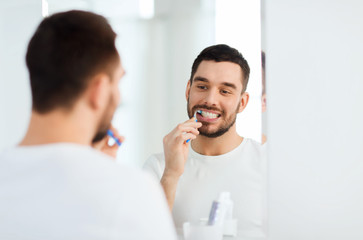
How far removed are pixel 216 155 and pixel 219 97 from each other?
18cm

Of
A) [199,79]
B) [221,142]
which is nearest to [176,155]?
[221,142]

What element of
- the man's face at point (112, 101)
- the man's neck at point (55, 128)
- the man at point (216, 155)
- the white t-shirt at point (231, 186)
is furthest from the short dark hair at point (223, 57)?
the man's neck at point (55, 128)

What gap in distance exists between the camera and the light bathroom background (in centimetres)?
132

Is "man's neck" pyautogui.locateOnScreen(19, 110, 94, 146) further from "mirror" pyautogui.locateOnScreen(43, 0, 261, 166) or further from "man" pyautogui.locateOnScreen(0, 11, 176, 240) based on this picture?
"mirror" pyautogui.locateOnScreen(43, 0, 261, 166)

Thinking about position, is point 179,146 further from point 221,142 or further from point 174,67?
point 174,67

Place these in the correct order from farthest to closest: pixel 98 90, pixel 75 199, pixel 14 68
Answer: pixel 14 68 → pixel 98 90 → pixel 75 199

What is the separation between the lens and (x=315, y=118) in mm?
1332

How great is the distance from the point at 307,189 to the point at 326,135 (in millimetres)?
177

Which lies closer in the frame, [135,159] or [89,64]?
[89,64]

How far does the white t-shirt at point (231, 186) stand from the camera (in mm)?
1287

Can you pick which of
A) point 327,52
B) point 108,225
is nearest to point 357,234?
point 327,52

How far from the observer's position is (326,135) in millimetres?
1326

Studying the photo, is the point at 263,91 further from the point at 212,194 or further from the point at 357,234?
the point at 357,234

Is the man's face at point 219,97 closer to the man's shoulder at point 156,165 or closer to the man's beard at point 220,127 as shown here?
the man's beard at point 220,127
